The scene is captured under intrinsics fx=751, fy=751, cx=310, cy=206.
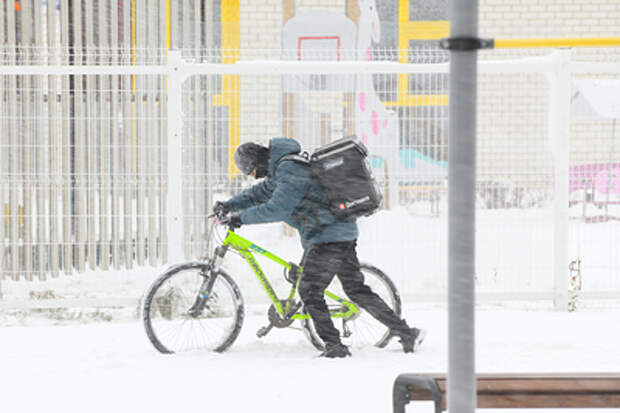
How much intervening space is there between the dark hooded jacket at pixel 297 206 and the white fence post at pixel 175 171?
1.65 m

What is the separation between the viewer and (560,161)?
6.39 metres

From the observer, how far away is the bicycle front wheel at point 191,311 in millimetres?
4844

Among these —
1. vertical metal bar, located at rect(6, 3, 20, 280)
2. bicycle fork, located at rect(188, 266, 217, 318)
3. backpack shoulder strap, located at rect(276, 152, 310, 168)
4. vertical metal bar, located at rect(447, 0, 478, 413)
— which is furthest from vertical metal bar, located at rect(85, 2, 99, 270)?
vertical metal bar, located at rect(447, 0, 478, 413)

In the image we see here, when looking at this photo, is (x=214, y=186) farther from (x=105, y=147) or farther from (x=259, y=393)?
(x=259, y=393)

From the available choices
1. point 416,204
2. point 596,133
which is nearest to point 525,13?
point 596,133

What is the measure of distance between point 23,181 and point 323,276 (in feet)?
10.9

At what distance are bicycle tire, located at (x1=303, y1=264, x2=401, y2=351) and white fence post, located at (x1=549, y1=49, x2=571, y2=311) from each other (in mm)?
1981

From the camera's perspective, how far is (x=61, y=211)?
654 centimetres

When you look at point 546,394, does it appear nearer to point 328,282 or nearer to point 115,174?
point 328,282

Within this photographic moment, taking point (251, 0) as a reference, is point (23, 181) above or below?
below

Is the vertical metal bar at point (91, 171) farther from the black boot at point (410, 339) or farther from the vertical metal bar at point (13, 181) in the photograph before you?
the black boot at point (410, 339)

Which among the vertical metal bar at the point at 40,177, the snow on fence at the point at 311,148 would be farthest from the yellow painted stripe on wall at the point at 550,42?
the vertical metal bar at the point at 40,177

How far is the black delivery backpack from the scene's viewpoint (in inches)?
179

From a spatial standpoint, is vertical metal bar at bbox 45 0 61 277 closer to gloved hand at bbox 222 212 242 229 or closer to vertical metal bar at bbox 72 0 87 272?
vertical metal bar at bbox 72 0 87 272
